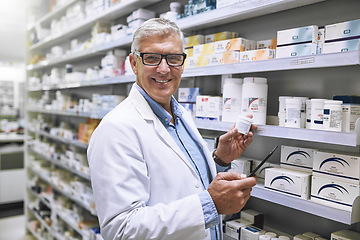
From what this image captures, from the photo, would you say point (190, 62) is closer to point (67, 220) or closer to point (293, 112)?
point (293, 112)

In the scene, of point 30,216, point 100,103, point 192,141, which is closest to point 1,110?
point 30,216

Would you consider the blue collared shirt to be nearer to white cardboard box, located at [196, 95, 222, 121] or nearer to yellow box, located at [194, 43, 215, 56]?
white cardboard box, located at [196, 95, 222, 121]

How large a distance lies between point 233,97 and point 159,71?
0.53m

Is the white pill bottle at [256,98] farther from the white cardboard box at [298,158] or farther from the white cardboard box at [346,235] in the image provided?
the white cardboard box at [346,235]

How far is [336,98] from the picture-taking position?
54.2 inches

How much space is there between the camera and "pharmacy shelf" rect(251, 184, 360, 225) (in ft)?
4.20

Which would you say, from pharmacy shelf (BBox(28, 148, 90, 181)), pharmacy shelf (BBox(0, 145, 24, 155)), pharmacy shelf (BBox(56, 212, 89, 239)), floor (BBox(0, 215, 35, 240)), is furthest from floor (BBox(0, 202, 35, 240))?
pharmacy shelf (BBox(56, 212, 89, 239))

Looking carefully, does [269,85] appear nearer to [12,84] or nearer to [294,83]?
[294,83]

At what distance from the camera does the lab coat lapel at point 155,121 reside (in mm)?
1411

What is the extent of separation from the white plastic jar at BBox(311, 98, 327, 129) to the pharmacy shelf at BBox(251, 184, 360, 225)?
348mm

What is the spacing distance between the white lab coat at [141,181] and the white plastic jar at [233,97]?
1.60 ft

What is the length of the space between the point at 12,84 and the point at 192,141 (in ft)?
38.7

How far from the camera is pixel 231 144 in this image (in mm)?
1717

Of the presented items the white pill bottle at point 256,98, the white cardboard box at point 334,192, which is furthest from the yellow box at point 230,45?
the white cardboard box at point 334,192
